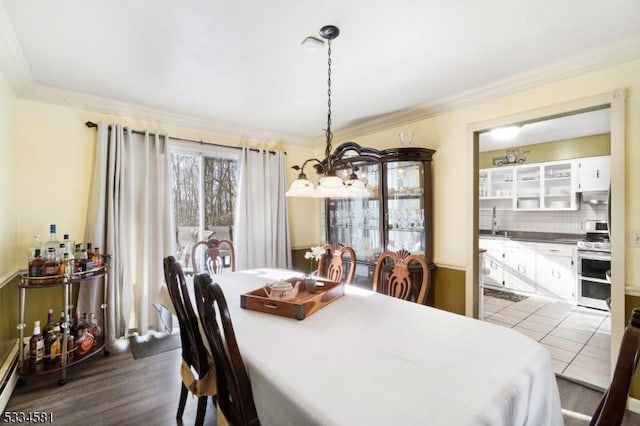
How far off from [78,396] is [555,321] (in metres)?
4.88

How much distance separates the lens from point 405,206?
3.32 metres

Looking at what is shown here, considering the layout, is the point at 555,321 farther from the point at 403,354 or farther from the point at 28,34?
the point at 28,34

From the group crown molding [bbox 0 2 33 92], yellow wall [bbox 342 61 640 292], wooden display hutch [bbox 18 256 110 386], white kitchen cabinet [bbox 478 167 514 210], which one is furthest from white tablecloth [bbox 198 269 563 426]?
white kitchen cabinet [bbox 478 167 514 210]

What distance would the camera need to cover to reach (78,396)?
2.18 metres

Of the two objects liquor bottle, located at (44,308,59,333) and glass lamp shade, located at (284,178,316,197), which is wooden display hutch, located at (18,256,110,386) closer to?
liquor bottle, located at (44,308,59,333)

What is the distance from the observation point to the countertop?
180 inches

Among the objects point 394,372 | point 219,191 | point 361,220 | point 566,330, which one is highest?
point 219,191

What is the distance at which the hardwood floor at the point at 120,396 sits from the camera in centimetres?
196

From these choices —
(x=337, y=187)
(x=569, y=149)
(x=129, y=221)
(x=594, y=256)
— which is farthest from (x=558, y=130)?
(x=129, y=221)

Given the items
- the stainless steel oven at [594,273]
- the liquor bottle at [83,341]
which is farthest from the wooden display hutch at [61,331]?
the stainless steel oven at [594,273]

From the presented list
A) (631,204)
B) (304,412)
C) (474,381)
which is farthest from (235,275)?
(631,204)

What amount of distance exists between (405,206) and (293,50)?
2004mm

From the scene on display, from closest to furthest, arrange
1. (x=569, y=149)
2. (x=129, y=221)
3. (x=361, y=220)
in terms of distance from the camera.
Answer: (x=129, y=221), (x=361, y=220), (x=569, y=149)

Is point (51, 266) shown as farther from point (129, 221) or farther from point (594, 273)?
point (594, 273)
